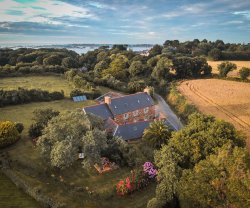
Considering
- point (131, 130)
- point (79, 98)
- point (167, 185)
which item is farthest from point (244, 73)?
point (167, 185)

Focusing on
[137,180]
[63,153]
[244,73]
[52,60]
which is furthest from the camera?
[52,60]

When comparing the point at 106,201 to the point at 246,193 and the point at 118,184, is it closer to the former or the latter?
the point at 118,184

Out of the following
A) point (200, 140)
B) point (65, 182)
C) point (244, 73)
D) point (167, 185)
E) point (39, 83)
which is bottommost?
point (39, 83)

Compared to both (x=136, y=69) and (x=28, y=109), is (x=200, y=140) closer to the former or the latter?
(x=28, y=109)

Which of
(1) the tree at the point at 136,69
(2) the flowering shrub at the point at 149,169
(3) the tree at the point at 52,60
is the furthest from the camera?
(3) the tree at the point at 52,60

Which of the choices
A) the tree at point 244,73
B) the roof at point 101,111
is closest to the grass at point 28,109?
the roof at point 101,111

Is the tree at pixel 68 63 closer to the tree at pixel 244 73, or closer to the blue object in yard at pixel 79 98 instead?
the blue object in yard at pixel 79 98

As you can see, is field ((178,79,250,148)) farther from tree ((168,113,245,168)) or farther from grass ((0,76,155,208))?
grass ((0,76,155,208))
